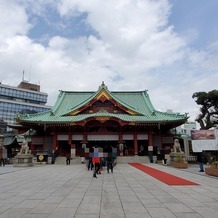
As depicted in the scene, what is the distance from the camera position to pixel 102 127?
109 feet

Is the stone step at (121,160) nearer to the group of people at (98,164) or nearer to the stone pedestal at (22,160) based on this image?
the stone pedestal at (22,160)

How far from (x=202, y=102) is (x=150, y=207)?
38.4m

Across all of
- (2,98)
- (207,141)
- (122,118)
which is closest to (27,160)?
(122,118)

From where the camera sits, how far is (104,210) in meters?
6.58

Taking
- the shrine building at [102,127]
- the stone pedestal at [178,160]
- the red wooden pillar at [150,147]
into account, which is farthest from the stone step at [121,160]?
the stone pedestal at [178,160]

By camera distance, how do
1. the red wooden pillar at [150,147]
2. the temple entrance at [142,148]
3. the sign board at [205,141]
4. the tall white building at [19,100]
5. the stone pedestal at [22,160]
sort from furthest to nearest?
the tall white building at [19,100]
the temple entrance at [142,148]
the red wooden pillar at [150,147]
the stone pedestal at [22,160]
the sign board at [205,141]

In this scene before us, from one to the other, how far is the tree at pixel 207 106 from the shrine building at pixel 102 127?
34.2ft

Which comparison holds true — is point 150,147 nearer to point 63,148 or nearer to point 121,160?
point 121,160

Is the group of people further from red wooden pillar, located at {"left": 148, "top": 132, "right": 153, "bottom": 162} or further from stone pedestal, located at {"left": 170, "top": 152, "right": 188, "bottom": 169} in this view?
red wooden pillar, located at {"left": 148, "top": 132, "right": 153, "bottom": 162}

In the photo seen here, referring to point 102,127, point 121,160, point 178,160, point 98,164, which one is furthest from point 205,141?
point 102,127

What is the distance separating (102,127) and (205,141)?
1685 centimetres

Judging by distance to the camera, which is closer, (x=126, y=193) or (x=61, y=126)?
(x=126, y=193)

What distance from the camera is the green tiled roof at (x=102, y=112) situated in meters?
31.0

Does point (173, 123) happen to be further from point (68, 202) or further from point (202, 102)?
point (68, 202)
